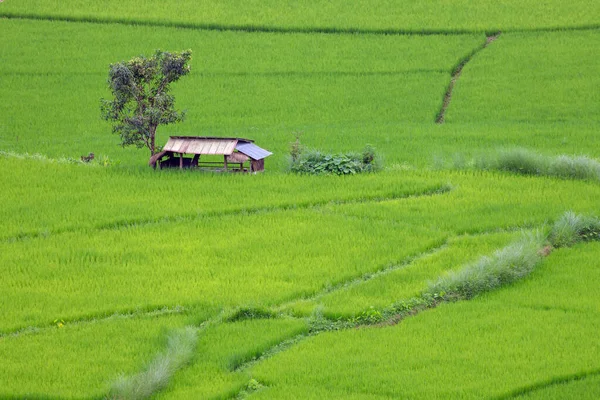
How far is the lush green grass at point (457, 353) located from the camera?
42.6 ft

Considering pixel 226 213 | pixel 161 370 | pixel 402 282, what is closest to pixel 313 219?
pixel 226 213

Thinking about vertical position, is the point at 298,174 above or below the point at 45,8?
below

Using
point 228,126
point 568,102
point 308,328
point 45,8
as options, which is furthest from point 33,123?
point 308,328

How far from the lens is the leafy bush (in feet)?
79.3

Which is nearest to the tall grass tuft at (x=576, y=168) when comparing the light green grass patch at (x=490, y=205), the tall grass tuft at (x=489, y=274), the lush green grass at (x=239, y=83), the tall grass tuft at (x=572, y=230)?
the light green grass patch at (x=490, y=205)

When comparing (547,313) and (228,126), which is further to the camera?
(228,126)

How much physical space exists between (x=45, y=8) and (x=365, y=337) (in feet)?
98.7

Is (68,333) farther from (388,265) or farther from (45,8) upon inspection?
(45,8)

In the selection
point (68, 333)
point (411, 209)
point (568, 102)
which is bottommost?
point (68, 333)

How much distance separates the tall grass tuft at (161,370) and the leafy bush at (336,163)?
9898 millimetres

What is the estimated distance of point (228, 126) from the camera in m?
31.5

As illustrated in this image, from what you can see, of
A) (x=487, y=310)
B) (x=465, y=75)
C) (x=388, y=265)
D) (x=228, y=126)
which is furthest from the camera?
(x=465, y=75)

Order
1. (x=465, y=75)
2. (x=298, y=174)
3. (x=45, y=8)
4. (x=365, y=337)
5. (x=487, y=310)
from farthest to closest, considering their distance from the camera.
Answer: (x=45, y=8) → (x=465, y=75) → (x=298, y=174) → (x=487, y=310) → (x=365, y=337)

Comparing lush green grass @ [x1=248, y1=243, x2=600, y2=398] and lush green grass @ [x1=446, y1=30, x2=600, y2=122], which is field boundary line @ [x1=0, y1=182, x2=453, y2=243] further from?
lush green grass @ [x1=446, y1=30, x2=600, y2=122]
